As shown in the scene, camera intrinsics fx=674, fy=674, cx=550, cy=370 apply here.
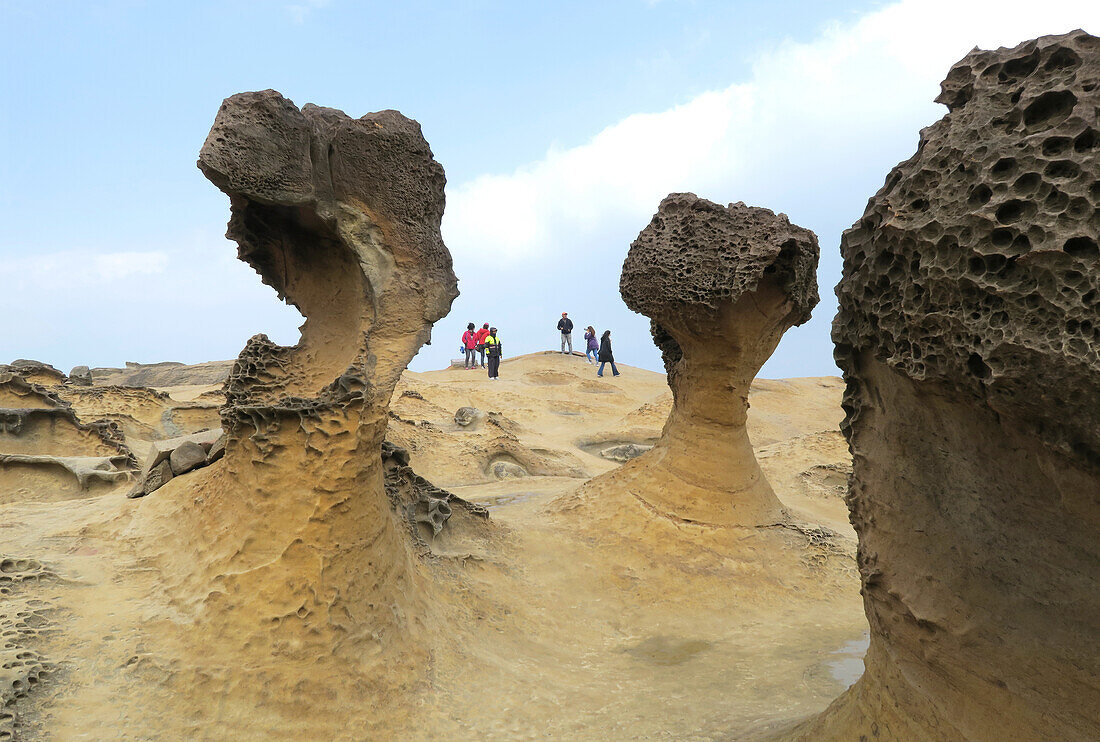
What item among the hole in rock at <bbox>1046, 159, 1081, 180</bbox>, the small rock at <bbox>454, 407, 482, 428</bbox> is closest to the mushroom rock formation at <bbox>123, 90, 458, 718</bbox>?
A: the hole in rock at <bbox>1046, 159, 1081, 180</bbox>

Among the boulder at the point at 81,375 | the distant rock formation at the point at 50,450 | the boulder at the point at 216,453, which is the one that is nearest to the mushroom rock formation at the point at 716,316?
the boulder at the point at 216,453

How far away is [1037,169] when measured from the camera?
4.92ft

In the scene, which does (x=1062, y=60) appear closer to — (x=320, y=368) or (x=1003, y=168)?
(x=1003, y=168)

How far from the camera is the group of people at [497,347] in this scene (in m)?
17.2

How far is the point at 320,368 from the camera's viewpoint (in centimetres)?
360

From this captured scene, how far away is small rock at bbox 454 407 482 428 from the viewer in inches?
417

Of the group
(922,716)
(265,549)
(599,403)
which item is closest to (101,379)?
(599,403)

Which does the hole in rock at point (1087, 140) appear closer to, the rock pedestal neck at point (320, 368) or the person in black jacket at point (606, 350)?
the rock pedestal neck at point (320, 368)

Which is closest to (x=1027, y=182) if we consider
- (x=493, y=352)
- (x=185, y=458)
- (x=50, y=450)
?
(x=185, y=458)

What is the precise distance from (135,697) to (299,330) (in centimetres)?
195

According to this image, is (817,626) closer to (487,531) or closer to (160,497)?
(487,531)

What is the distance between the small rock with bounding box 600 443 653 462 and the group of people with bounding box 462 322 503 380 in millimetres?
6076

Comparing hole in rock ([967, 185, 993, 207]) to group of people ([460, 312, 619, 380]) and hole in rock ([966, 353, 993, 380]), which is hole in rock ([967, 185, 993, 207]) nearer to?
hole in rock ([966, 353, 993, 380])

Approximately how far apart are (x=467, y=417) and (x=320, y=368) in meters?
7.06
